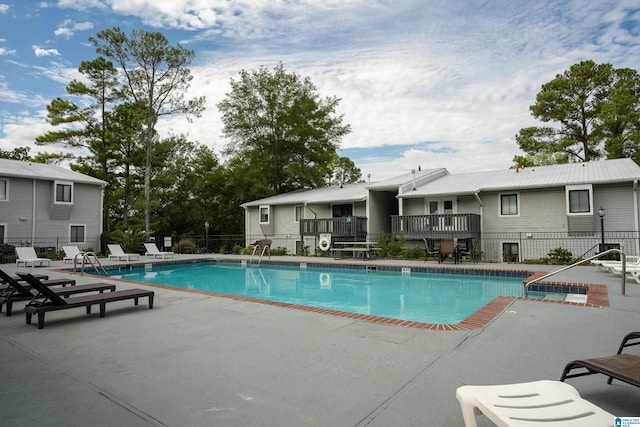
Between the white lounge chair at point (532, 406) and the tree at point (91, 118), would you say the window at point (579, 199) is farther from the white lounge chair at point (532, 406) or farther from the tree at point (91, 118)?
the tree at point (91, 118)

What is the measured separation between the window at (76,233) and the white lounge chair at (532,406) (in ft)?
85.6

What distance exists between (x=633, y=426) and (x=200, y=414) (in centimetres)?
262

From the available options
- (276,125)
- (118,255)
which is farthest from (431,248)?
(276,125)

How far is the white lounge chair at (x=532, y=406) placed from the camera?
188cm

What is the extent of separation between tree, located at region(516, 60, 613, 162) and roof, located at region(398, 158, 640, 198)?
23.6 ft

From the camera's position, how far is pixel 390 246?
18.7 m

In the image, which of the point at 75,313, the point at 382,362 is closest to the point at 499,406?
the point at 382,362

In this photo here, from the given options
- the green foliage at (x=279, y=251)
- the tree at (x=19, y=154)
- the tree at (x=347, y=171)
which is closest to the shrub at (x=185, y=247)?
the green foliage at (x=279, y=251)

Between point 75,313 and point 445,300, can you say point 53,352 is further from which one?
point 445,300

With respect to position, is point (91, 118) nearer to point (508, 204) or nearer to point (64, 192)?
point (64, 192)

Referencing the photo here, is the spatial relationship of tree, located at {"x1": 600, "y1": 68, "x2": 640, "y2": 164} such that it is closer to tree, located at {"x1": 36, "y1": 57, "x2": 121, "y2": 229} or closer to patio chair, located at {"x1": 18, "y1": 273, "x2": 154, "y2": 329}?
patio chair, located at {"x1": 18, "y1": 273, "x2": 154, "y2": 329}

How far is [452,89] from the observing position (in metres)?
18.4

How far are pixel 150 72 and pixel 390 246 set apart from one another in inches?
824

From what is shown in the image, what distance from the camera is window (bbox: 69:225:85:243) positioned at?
2295cm
